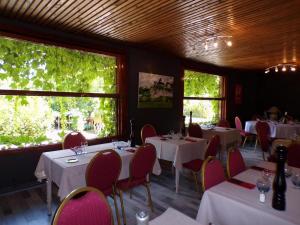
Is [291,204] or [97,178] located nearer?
[291,204]

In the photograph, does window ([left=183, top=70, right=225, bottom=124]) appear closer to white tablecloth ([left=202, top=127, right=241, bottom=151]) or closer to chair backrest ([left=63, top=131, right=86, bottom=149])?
white tablecloth ([left=202, top=127, right=241, bottom=151])

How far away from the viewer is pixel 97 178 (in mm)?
2434

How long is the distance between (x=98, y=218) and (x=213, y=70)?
6.86 metres

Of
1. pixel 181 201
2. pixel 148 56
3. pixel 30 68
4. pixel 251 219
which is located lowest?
pixel 181 201

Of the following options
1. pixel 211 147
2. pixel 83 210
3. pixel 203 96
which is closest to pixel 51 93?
pixel 211 147

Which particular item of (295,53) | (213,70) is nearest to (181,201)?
(295,53)

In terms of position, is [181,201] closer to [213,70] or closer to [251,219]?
[251,219]

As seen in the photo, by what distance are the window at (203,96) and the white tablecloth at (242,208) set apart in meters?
4.90

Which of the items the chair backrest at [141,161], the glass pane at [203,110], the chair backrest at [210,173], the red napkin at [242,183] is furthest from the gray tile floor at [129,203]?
the glass pane at [203,110]

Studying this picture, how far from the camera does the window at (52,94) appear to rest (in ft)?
12.0

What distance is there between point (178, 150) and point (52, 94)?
2408mm

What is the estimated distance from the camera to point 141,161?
282 cm

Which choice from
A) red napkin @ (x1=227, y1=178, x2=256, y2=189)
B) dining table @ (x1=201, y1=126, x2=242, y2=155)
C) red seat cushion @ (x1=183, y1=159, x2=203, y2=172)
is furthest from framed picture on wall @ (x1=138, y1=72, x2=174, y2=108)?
red napkin @ (x1=227, y1=178, x2=256, y2=189)

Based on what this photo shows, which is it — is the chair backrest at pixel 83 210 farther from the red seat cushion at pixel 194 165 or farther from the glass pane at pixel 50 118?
the glass pane at pixel 50 118
